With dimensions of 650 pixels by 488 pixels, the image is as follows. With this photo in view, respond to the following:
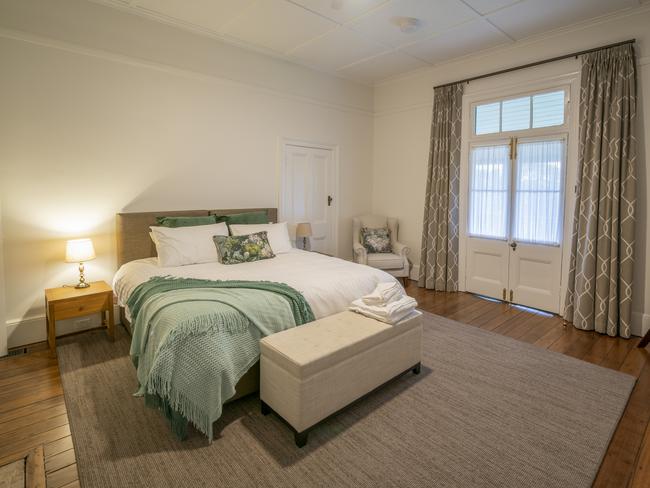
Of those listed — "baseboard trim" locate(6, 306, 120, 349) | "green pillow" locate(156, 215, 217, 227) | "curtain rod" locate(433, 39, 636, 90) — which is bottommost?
"baseboard trim" locate(6, 306, 120, 349)

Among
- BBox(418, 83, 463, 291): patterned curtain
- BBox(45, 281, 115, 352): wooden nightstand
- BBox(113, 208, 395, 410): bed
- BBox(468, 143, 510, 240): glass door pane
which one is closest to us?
BBox(113, 208, 395, 410): bed

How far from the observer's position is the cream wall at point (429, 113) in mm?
3297

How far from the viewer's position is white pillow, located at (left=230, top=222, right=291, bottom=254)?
3.79 m

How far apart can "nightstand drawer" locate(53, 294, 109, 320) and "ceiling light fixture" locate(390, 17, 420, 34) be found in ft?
11.9

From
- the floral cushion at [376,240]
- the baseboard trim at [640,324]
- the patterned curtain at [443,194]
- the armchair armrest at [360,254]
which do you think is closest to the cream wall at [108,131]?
the armchair armrest at [360,254]

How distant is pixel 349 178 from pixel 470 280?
2.23 metres

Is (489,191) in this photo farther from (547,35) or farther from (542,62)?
(547,35)

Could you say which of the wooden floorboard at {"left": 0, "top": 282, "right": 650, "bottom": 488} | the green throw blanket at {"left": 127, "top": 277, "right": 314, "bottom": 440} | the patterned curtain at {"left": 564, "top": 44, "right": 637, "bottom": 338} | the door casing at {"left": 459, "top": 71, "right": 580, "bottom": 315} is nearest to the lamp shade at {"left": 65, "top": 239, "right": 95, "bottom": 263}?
the wooden floorboard at {"left": 0, "top": 282, "right": 650, "bottom": 488}

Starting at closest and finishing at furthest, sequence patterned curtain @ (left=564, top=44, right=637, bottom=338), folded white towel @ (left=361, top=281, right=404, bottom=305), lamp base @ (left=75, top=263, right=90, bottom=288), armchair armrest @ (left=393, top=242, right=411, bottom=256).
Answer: folded white towel @ (left=361, top=281, right=404, bottom=305), lamp base @ (left=75, top=263, right=90, bottom=288), patterned curtain @ (left=564, top=44, right=637, bottom=338), armchair armrest @ (left=393, top=242, right=411, bottom=256)

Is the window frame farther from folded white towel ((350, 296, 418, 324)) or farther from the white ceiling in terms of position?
folded white towel ((350, 296, 418, 324))

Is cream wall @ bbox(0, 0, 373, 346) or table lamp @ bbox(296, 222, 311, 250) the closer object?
cream wall @ bbox(0, 0, 373, 346)

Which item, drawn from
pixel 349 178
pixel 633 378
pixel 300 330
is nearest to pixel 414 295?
pixel 349 178

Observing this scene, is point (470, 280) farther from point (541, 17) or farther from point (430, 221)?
point (541, 17)

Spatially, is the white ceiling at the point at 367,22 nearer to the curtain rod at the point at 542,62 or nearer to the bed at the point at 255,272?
the curtain rod at the point at 542,62
